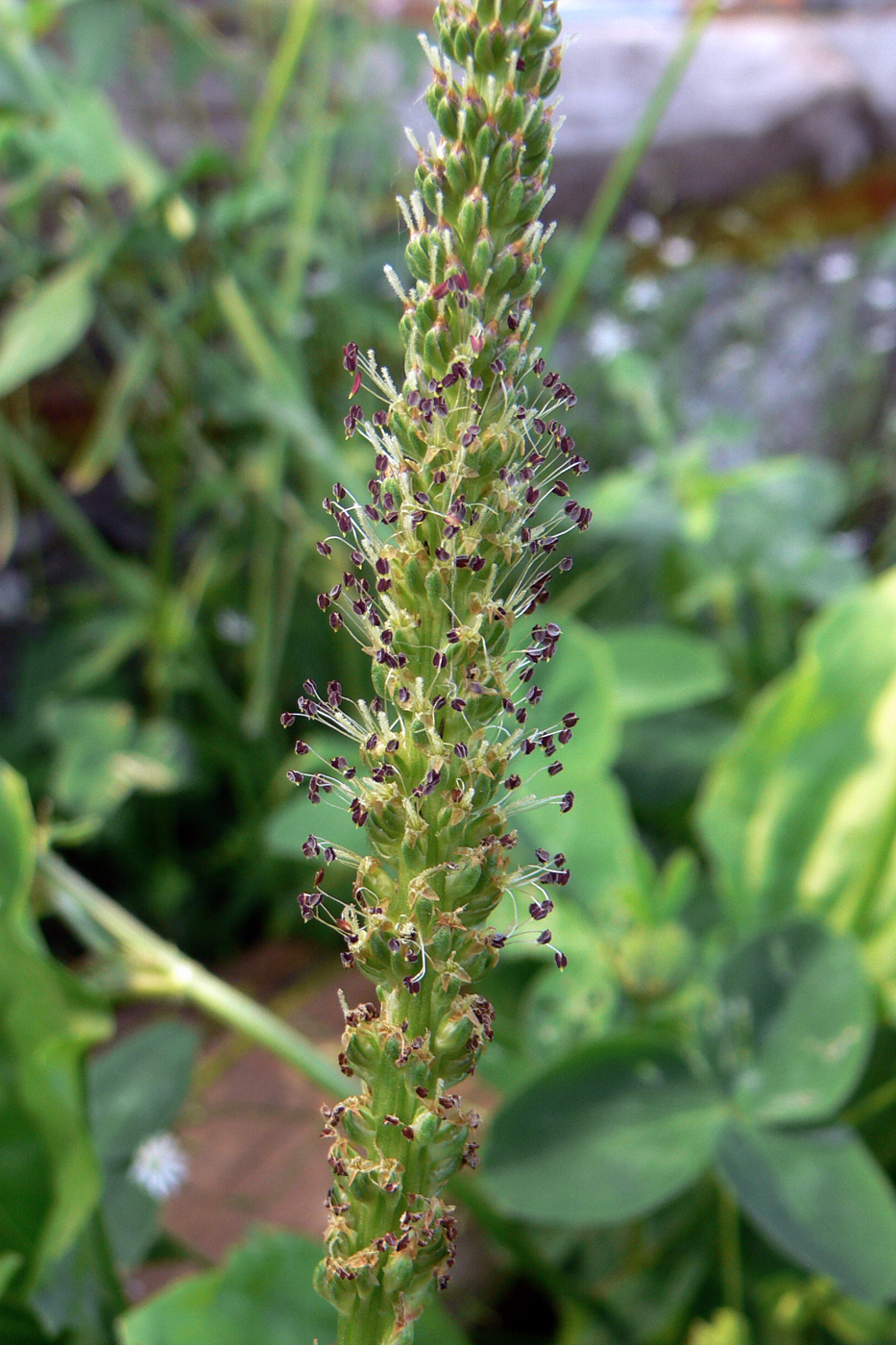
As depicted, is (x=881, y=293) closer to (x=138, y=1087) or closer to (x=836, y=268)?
(x=836, y=268)

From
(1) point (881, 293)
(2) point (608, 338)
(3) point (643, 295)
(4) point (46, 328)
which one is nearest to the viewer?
(4) point (46, 328)

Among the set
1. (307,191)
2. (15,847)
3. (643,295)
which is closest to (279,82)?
(307,191)

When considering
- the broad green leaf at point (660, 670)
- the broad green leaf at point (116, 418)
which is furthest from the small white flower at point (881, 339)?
the broad green leaf at point (116, 418)

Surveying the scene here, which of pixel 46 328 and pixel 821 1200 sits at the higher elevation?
pixel 46 328

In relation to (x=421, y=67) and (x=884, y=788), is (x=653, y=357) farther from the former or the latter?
(x=884, y=788)

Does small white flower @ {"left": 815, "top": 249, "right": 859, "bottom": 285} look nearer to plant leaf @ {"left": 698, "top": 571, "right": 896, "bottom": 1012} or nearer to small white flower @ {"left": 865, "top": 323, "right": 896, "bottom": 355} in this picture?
small white flower @ {"left": 865, "top": 323, "right": 896, "bottom": 355}

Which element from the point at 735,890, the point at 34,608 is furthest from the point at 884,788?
the point at 34,608

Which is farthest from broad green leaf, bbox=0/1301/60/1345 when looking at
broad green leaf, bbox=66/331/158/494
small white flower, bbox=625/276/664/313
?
small white flower, bbox=625/276/664/313
